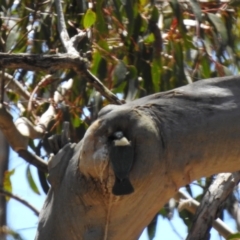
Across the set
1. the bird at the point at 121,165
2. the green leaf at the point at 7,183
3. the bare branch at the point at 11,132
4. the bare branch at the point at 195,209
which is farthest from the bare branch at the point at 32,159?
the bird at the point at 121,165

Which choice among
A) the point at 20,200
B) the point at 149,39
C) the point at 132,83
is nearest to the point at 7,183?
the point at 20,200

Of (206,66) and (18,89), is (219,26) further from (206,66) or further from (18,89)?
(18,89)

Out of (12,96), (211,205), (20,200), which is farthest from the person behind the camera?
(12,96)

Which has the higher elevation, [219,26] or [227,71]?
[219,26]

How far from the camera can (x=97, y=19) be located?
3.11 metres

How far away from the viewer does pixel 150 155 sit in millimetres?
1601

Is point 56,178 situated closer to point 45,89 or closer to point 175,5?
point 175,5

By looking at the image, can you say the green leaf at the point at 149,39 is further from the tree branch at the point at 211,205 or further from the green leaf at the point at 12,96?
the tree branch at the point at 211,205

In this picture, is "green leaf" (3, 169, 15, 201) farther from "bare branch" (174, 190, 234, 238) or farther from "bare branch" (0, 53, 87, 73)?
"bare branch" (0, 53, 87, 73)

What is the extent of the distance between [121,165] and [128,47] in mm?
2190

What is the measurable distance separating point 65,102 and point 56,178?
181 centimetres

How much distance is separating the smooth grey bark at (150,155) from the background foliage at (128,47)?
1.57 m

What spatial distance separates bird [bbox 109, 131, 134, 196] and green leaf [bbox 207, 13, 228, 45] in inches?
86.6

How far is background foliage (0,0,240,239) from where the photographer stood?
3438 millimetres
